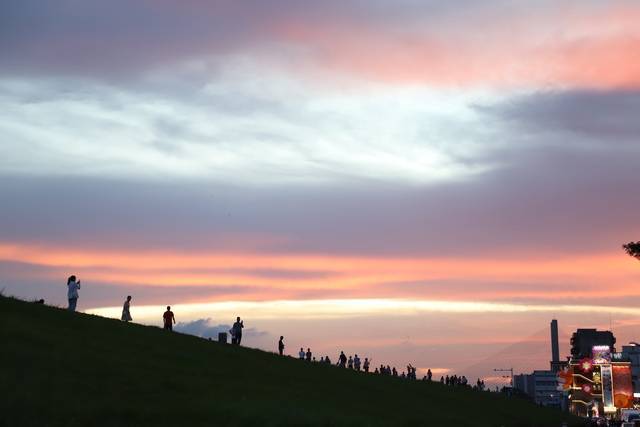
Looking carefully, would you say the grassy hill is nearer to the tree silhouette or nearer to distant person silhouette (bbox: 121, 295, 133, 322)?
distant person silhouette (bbox: 121, 295, 133, 322)

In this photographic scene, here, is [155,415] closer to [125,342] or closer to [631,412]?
[125,342]

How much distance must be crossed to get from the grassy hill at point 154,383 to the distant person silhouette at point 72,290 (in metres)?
1.20

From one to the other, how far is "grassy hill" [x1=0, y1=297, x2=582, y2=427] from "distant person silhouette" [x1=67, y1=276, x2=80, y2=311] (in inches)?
47.1

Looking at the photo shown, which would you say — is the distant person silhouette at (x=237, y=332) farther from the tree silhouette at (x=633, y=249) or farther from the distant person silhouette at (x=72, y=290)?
the tree silhouette at (x=633, y=249)

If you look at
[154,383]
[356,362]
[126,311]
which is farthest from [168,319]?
[356,362]

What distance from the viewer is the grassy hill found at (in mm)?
38000

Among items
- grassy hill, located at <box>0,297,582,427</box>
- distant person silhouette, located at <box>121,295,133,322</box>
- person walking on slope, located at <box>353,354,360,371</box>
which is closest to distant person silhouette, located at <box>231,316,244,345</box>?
grassy hill, located at <box>0,297,582,427</box>

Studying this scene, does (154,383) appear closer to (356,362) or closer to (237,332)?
(237,332)

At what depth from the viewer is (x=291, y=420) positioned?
147ft

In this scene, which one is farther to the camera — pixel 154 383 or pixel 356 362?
pixel 356 362

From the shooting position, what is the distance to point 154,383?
4519cm

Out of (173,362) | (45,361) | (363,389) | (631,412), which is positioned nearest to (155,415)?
(45,361)

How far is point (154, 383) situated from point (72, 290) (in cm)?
1489

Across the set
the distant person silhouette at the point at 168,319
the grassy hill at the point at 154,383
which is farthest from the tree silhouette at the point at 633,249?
the distant person silhouette at the point at 168,319
